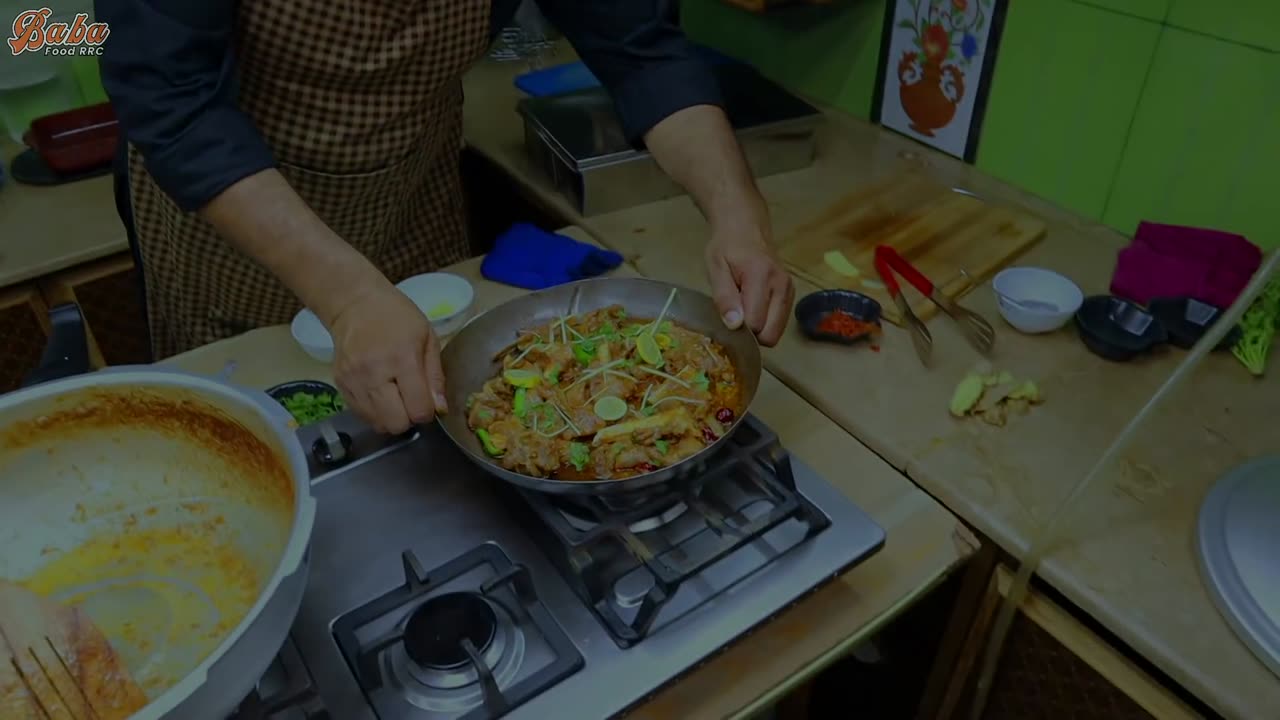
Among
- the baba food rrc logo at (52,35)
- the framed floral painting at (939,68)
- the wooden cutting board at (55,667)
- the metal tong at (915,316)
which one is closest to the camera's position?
the wooden cutting board at (55,667)

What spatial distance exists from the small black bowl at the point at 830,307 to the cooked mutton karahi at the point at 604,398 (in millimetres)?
291

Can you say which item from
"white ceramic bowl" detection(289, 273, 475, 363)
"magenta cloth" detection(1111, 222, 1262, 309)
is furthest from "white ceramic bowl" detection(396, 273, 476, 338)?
"magenta cloth" detection(1111, 222, 1262, 309)

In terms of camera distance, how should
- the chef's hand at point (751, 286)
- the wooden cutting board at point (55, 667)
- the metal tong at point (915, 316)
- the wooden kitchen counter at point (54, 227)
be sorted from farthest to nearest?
the wooden kitchen counter at point (54, 227)
the metal tong at point (915, 316)
the chef's hand at point (751, 286)
the wooden cutting board at point (55, 667)

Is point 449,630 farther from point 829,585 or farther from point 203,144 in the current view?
point 203,144

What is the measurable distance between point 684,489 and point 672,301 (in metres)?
0.33

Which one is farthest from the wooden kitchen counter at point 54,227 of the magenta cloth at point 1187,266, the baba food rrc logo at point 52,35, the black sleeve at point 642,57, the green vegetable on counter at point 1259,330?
the green vegetable on counter at point 1259,330

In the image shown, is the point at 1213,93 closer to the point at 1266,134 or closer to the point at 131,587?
the point at 1266,134

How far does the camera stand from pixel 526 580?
2.56 ft

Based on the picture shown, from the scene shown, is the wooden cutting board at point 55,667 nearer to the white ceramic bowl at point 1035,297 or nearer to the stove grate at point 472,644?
the stove grate at point 472,644

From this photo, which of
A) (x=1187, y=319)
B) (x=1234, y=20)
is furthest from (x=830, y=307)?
(x=1234, y=20)

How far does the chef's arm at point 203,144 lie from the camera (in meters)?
0.94

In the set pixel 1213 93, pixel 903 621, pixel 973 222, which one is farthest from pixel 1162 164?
pixel 903 621

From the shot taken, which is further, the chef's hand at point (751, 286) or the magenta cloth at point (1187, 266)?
the magenta cloth at point (1187, 266)

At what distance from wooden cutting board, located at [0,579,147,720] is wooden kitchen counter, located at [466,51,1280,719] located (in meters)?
0.86
